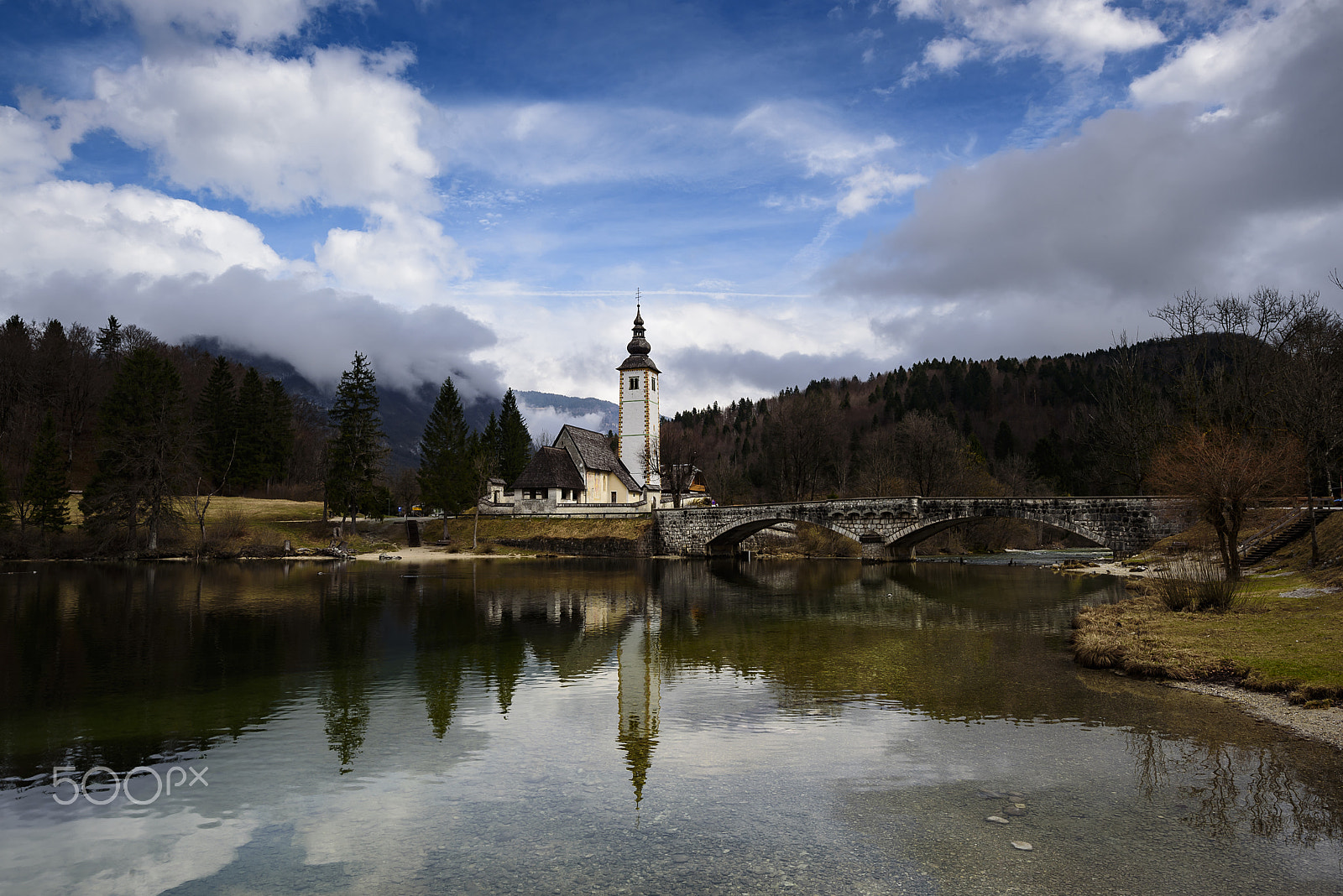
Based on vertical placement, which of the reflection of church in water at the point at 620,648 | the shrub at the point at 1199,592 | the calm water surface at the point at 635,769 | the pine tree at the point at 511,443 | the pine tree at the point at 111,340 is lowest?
the reflection of church in water at the point at 620,648

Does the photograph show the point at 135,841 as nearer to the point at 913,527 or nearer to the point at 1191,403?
the point at 913,527

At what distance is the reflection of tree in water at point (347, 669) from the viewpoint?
1399cm

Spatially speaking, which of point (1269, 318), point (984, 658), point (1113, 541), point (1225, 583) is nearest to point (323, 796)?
point (984, 658)

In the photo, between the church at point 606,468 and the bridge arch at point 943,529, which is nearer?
the bridge arch at point 943,529

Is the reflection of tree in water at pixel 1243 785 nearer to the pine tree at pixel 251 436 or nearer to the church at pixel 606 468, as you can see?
the church at pixel 606 468

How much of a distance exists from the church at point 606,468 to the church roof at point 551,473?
81 mm

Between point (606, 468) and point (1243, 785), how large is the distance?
79.3 meters

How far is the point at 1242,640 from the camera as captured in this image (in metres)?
18.1

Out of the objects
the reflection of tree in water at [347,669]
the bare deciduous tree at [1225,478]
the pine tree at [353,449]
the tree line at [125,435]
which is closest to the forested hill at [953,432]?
the bare deciduous tree at [1225,478]

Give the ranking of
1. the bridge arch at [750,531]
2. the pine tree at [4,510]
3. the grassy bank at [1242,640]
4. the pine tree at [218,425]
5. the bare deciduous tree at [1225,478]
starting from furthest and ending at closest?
the pine tree at [218,425], the bridge arch at [750,531], the pine tree at [4,510], the bare deciduous tree at [1225,478], the grassy bank at [1242,640]

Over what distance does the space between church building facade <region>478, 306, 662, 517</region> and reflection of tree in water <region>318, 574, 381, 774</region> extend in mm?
44231

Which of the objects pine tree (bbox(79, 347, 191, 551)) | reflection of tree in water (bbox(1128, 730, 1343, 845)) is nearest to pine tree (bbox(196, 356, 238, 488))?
pine tree (bbox(79, 347, 191, 551))

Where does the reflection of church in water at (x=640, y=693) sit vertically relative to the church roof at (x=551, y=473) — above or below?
below

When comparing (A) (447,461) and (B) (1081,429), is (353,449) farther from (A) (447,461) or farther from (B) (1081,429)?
(B) (1081,429)
